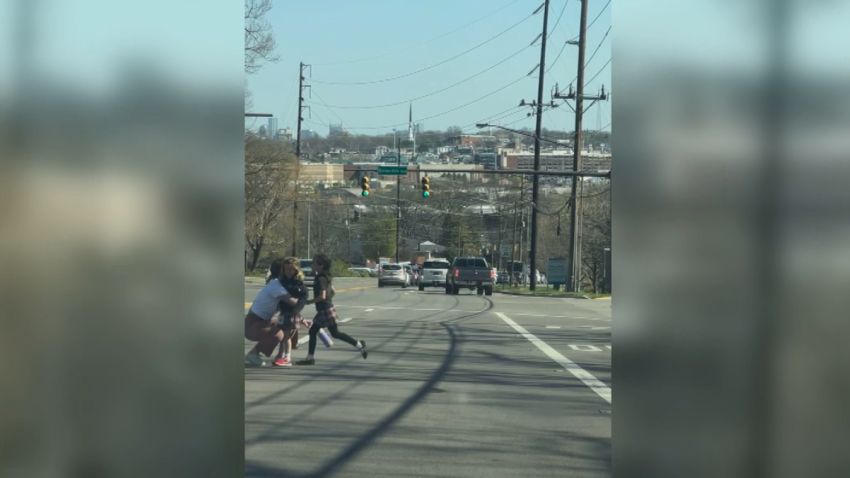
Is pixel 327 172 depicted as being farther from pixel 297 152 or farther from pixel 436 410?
pixel 436 410

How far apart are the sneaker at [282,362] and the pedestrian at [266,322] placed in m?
0.16

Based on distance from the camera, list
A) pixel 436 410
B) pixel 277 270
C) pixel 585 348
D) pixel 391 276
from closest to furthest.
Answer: pixel 436 410, pixel 277 270, pixel 585 348, pixel 391 276

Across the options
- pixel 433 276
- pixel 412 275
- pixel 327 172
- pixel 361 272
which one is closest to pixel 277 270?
pixel 433 276

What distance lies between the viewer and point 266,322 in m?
15.5

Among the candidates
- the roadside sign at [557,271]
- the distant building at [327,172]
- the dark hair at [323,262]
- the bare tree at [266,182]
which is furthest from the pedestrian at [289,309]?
the distant building at [327,172]

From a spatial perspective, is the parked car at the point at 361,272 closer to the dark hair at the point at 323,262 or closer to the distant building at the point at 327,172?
the distant building at the point at 327,172

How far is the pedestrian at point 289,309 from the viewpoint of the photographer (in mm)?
15531

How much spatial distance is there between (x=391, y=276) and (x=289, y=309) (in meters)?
49.0

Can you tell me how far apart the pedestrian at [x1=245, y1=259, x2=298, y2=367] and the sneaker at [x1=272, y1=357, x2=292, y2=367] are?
0.16 metres

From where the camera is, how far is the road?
852 cm

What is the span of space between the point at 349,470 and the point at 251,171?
35.2 m
